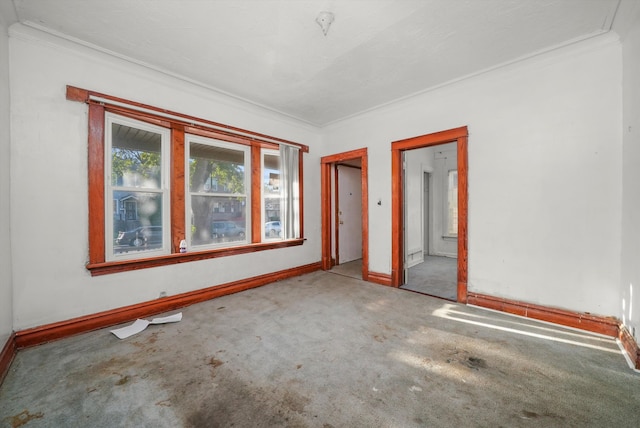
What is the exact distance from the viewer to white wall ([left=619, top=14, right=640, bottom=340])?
74.7 inches

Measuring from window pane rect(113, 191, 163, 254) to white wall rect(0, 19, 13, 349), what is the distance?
0.74 metres

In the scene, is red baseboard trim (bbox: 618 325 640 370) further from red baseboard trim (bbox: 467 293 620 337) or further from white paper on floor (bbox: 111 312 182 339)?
white paper on floor (bbox: 111 312 182 339)

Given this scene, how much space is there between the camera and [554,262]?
2.52 m

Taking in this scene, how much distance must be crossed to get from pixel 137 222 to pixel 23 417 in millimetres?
1856

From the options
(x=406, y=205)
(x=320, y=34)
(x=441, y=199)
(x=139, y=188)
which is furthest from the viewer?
(x=441, y=199)

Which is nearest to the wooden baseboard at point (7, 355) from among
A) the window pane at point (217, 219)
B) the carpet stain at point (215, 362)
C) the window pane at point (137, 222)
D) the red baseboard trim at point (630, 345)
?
the window pane at point (137, 222)

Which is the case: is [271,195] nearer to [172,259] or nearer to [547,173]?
[172,259]

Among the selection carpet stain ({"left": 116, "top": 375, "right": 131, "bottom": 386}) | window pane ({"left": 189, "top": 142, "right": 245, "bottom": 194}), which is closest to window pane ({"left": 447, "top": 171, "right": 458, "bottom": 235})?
window pane ({"left": 189, "top": 142, "right": 245, "bottom": 194})

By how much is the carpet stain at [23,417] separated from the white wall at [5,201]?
79 centimetres

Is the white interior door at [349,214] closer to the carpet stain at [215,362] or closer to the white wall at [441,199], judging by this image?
the white wall at [441,199]

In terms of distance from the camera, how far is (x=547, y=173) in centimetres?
255

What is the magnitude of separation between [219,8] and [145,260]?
8.50 ft

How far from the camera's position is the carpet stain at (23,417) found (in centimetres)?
136

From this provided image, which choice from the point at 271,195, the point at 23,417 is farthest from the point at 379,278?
the point at 23,417
